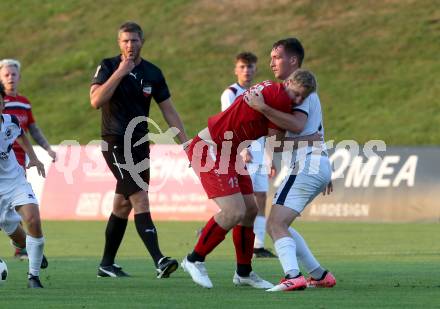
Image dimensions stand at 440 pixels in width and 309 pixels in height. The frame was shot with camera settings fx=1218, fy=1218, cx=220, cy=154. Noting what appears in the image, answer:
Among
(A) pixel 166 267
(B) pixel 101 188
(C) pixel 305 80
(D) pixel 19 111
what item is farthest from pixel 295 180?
(B) pixel 101 188

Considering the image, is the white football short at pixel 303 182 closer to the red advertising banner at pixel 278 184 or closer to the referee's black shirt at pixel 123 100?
the referee's black shirt at pixel 123 100

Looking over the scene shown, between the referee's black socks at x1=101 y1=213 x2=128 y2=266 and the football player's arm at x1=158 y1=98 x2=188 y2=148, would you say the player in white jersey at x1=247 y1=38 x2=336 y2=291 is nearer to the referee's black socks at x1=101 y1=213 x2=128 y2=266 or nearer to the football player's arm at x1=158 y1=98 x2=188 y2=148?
the football player's arm at x1=158 y1=98 x2=188 y2=148

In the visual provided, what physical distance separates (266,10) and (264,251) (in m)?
27.5

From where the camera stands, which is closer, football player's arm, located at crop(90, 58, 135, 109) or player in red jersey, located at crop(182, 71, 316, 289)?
player in red jersey, located at crop(182, 71, 316, 289)

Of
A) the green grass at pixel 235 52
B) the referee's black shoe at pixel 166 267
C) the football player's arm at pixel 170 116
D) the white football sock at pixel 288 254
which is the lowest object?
the referee's black shoe at pixel 166 267

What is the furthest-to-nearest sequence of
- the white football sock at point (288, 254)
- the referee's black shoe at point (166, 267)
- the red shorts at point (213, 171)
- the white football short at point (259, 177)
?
the white football short at point (259, 177) < the referee's black shoe at point (166, 267) < the red shorts at point (213, 171) < the white football sock at point (288, 254)

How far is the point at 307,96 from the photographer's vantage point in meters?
10.0

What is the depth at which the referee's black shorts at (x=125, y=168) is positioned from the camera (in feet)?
38.3

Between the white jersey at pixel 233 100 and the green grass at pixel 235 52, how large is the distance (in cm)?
1672

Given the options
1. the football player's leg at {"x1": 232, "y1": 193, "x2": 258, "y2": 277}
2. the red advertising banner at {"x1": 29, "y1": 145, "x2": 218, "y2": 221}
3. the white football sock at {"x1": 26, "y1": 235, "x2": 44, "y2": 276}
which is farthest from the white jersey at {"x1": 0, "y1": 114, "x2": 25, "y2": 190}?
the red advertising banner at {"x1": 29, "y1": 145, "x2": 218, "y2": 221}

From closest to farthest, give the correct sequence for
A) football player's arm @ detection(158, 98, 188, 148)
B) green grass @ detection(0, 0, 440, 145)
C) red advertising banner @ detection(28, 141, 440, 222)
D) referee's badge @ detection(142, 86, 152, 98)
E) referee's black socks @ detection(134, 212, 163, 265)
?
referee's black socks @ detection(134, 212, 163, 265), referee's badge @ detection(142, 86, 152, 98), football player's arm @ detection(158, 98, 188, 148), red advertising banner @ detection(28, 141, 440, 222), green grass @ detection(0, 0, 440, 145)

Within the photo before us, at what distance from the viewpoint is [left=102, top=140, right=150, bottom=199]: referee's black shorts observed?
11.7 metres

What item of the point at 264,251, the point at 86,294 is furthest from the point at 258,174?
the point at 86,294

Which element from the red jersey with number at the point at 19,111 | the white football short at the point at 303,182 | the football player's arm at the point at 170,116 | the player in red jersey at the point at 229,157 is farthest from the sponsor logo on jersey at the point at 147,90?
the red jersey with number at the point at 19,111
